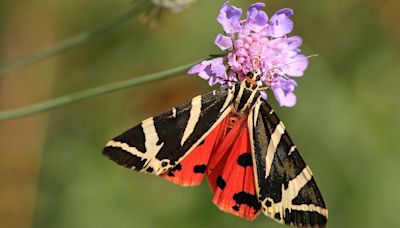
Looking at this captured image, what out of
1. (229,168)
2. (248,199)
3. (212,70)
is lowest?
(248,199)

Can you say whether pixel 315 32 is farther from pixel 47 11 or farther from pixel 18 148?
pixel 18 148

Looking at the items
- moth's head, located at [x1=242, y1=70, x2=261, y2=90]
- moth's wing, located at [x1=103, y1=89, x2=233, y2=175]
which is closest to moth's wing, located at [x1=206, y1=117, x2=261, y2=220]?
moth's wing, located at [x1=103, y1=89, x2=233, y2=175]

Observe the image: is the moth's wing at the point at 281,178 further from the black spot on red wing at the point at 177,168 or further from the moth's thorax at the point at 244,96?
the black spot on red wing at the point at 177,168

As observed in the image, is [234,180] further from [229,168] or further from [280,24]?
[280,24]

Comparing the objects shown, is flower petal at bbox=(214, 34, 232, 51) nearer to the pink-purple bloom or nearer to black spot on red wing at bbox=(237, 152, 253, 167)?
the pink-purple bloom

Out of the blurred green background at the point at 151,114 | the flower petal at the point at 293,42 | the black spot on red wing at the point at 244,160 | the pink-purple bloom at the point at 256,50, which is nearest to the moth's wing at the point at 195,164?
the black spot on red wing at the point at 244,160

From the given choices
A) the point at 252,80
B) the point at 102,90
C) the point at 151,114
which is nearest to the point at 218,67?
the point at 252,80
